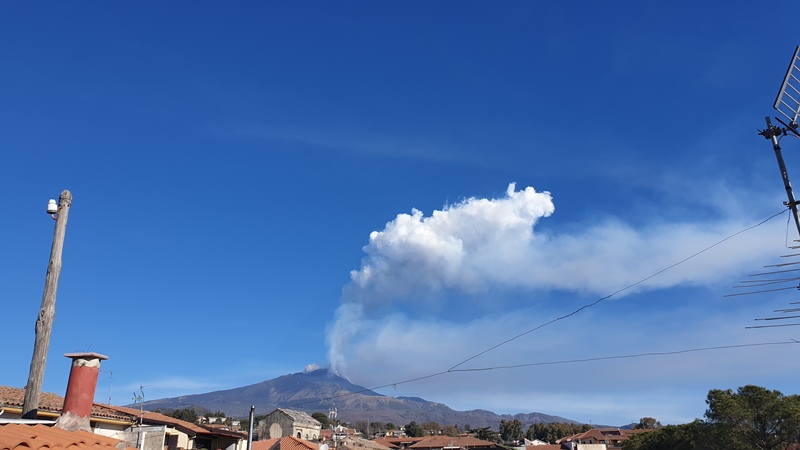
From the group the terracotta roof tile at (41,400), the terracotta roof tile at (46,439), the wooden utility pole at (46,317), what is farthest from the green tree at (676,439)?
the wooden utility pole at (46,317)

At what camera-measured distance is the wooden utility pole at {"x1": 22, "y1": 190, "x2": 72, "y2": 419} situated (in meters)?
10.3

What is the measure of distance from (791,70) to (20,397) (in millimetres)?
28164

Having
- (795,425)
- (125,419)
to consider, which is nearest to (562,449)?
(795,425)

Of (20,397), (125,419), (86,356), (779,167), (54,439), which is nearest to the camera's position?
(54,439)

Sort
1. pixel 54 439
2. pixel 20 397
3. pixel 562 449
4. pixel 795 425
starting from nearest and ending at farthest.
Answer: pixel 54 439, pixel 20 397, pixel 795 425, pixel 562 449

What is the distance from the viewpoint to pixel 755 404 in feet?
139

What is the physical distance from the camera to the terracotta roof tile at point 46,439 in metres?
7.57

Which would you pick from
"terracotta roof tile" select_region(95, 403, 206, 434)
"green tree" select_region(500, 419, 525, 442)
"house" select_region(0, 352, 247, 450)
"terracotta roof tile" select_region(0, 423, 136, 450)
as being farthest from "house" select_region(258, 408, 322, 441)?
"green tree" select_region(500, 419, 525, 442)

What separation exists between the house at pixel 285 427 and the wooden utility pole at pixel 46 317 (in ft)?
193

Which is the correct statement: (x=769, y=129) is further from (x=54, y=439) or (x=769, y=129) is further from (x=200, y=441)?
(x=200, y=441)

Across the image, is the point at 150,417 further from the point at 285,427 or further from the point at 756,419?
the point at 756,419

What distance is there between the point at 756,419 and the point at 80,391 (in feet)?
150

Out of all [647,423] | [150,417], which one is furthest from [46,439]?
[647,423]

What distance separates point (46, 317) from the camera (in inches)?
420
